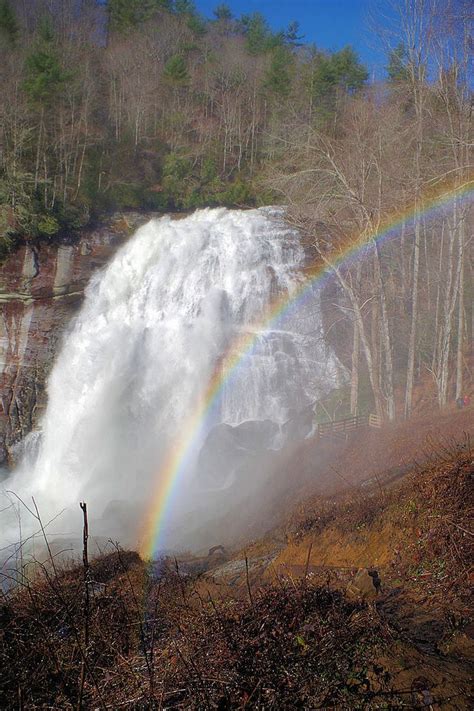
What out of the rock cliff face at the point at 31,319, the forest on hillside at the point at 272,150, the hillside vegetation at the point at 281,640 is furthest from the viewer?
the rock cliff face at the point at 31,319

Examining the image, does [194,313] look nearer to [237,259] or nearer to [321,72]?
[237,259]

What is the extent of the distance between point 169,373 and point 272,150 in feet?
34.6

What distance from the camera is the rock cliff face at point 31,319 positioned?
2333cm

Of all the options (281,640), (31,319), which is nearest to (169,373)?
(31,319)

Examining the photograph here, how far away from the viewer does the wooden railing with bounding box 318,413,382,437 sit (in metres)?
18.1

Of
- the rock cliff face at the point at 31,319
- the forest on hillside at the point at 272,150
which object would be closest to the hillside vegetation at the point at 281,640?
the forest on hillside at the point at 272,150

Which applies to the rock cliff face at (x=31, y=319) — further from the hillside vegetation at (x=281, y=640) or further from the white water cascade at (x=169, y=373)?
the hillside vegetation at (x=281, y=640)

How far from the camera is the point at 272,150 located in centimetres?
1502

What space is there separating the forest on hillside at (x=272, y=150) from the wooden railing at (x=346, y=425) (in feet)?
2.48

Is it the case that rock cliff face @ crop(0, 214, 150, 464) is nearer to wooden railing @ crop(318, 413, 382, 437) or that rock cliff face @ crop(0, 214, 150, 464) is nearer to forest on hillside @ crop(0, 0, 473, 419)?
forest on hillside @ crop(0, 0, 473, 419)

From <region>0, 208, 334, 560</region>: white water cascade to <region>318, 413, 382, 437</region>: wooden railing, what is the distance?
223 centimetres

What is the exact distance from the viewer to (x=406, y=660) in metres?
3.79

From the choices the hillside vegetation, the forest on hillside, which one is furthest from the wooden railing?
the hillside vegetation

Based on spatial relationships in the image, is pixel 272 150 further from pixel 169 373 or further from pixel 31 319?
pixel 31 319
